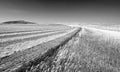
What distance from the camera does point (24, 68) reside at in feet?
10.4

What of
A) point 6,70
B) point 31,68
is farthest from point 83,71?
point 6,70

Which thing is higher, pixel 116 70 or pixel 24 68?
pixel 24 68

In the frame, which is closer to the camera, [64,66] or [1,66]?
[1,66]

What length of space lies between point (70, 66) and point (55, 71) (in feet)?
2.77

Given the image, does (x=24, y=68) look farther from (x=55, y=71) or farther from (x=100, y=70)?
(x=100, y=70)

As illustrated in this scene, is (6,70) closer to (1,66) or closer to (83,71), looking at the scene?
(1,66)

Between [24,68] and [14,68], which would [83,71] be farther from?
[14,68]

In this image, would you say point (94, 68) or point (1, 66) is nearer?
point (1, 66)

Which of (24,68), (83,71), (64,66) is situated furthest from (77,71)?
(24,68)

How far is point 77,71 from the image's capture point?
3.15 meters

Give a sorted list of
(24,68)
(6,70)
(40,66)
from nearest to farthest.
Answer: (6,70) → (24,68) → (40,66)

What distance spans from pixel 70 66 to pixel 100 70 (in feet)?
4.77

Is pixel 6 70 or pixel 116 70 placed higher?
pixel 6 70

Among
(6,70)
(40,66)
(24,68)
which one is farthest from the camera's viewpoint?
(40,66)
